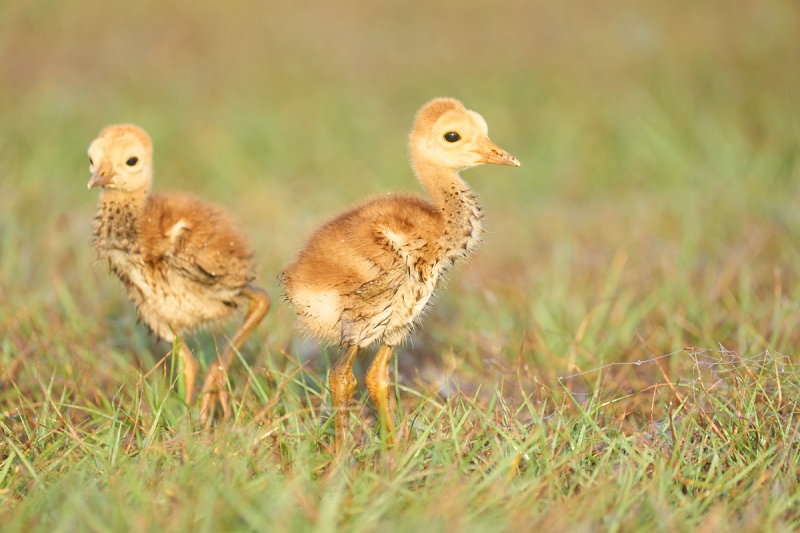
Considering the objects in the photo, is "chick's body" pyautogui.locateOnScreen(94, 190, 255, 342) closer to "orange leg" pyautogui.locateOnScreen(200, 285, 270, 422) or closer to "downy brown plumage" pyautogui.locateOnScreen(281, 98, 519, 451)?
"orange leg" pyautogui.locateOnScreen(200, 285, 270, 422)

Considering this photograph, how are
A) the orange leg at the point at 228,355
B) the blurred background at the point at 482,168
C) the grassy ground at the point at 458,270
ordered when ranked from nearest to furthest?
the grassy ground at the point at 458,270 < the orange leg at the point at 228,355 < the blurred background at the point at 482,168

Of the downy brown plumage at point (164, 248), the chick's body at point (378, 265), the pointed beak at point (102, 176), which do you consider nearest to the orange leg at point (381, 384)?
the chick's body at point (378, 265)

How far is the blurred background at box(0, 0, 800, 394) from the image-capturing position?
13.9 ft

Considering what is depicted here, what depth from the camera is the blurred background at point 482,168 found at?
4223mm

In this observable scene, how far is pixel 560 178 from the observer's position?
6828mm

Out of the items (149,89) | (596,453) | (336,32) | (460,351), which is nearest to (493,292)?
(460,351)

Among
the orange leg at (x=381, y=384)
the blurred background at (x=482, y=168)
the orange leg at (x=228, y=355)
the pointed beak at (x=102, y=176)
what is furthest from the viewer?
the blurred background at (x=482, y=168)

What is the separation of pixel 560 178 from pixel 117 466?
4.77 m

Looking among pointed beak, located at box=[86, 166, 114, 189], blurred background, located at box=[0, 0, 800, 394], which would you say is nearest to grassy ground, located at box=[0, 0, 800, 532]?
blurred background, located at box=[0, 0, 800, 394]

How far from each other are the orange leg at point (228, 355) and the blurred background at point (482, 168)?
0.26m

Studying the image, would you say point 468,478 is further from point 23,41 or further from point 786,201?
point 23,41

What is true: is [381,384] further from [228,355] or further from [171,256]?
[171,256]

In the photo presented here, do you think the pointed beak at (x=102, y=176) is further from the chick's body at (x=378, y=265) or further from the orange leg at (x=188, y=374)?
the chick's body at (x=378, y=265)

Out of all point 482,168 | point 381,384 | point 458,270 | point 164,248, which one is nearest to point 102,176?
point 164,248
